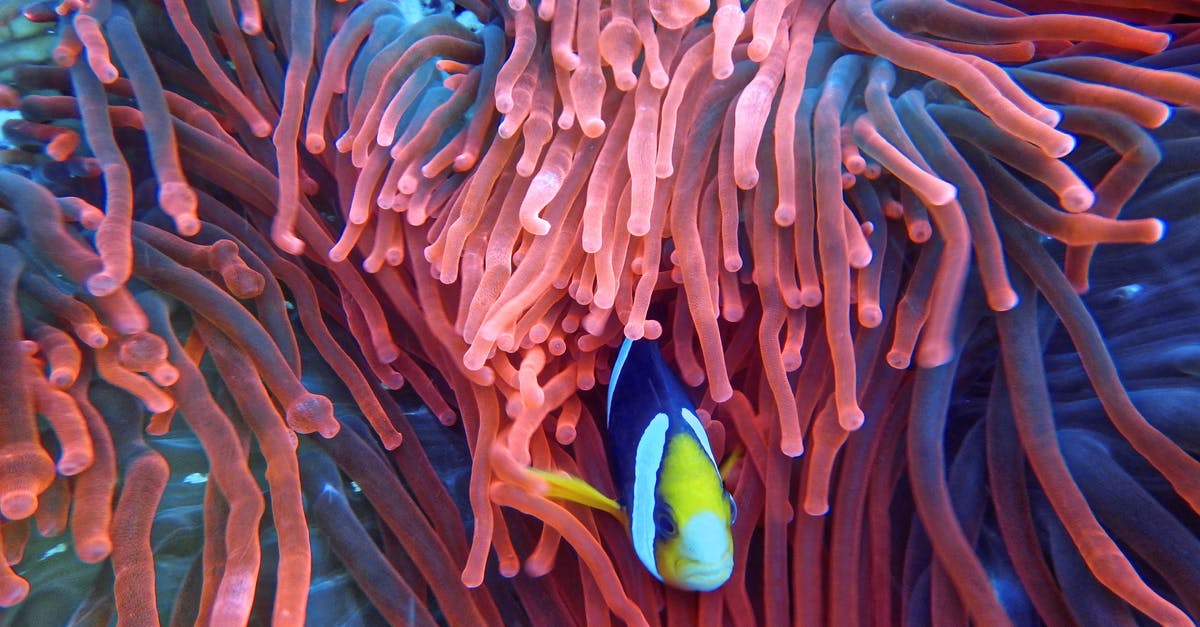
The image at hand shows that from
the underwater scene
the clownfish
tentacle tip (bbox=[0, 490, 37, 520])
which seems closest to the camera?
tentacle tip (bbox=[0, 490, 37, 520])

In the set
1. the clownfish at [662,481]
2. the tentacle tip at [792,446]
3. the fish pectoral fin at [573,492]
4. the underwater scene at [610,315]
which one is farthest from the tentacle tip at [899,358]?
the fish pectoral fin at [573,492]

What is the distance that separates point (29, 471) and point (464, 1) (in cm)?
79

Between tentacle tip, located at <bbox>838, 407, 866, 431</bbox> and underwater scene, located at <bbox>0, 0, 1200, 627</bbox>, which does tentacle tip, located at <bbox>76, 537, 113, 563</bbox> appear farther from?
tentacle tip, located at <bbox>838, 407, 866, 431</bbox>

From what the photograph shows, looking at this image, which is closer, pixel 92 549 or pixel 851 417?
pixel 92 549

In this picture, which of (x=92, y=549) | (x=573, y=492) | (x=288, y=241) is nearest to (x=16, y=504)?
(x=92, y=549)

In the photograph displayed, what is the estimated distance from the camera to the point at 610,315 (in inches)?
35.7

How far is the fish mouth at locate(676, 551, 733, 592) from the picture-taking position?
834 mm

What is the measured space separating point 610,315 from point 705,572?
328 mm

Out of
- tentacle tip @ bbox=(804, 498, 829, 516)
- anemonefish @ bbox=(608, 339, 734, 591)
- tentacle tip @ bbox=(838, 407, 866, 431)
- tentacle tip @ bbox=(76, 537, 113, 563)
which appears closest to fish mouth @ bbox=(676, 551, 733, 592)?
anemonefish @ bbox=(608, 339, 734, 591)

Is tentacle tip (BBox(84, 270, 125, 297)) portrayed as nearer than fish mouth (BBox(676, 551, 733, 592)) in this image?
Yes

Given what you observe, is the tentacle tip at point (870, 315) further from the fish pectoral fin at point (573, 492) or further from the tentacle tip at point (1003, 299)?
the fish pectoral fin at point (573, 492)

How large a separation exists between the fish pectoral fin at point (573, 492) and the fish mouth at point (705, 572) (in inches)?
4.6

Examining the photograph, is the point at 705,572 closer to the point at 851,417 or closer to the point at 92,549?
the point at 851,417

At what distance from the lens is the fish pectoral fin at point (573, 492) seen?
0.82 meters
